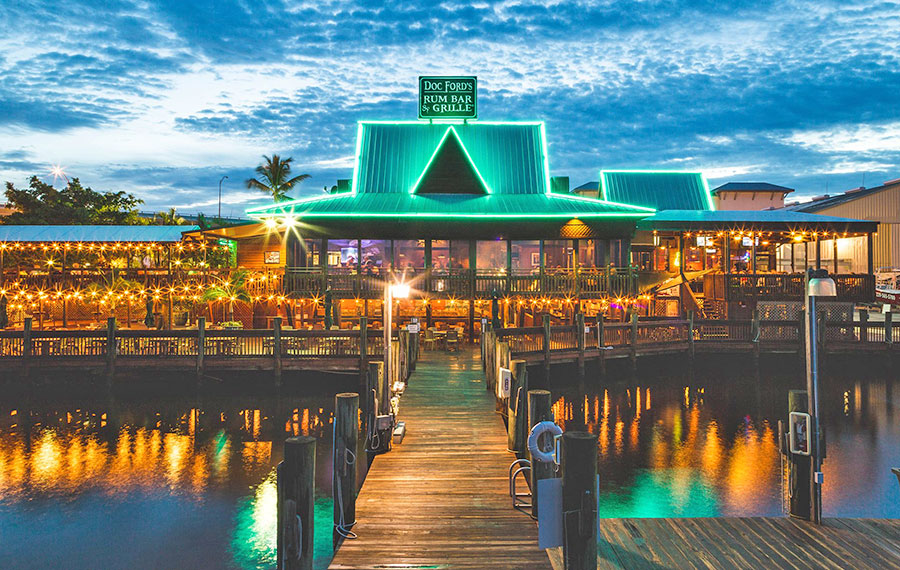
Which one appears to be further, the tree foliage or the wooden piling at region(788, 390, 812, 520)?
the tree foliage

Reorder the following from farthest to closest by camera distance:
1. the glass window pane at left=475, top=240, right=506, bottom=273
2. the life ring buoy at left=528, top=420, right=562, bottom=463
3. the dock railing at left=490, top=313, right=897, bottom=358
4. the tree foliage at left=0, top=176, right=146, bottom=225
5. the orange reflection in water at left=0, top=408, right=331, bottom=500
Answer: the tree foliage at left=0, top=176, right=146, bottom=225 < the glass window pane at left=475, top=240, right=506, bottom=273 < the dock railing at left=490, top=313, right=897, bottom=358 < the orange reflection in water at left=0, top=408, right=331, bottom=500 < the life ring buoy at left=528, top=420, right=562, bottom=463

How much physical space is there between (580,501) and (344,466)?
4089mm

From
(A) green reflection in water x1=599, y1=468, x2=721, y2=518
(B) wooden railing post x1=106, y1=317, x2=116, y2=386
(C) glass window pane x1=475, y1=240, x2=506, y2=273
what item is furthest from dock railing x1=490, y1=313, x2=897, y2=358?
(B) wooden railing post x1=106, y1=317, x2=116, y2=386

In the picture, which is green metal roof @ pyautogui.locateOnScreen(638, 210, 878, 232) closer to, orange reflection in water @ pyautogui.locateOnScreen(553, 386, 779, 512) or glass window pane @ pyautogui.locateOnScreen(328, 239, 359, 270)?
orange reflection in water @ pyautogui.locateOnScreen(553, 386, 779, 512)

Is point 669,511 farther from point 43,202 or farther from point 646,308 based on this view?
point 43,202

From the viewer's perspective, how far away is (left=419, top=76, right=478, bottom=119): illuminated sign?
106 feet

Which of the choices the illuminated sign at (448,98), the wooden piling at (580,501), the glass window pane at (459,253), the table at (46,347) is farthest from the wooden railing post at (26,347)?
the wooden piling at (580,501)

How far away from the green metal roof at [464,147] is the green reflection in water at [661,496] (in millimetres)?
19215

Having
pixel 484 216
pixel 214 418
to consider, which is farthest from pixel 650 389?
pixel 214 418

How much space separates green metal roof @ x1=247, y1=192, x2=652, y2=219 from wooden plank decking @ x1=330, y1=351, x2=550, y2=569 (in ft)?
44.7

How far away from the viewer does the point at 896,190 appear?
4806 centimetres

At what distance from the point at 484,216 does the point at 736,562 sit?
67.3 feet

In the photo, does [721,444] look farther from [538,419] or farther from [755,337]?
[755,337]

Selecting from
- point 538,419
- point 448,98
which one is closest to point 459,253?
point 448,98
